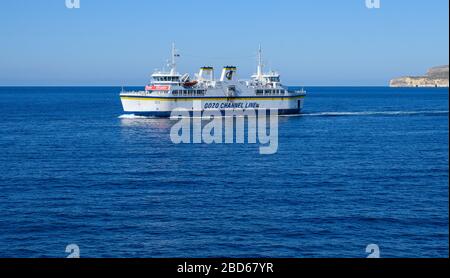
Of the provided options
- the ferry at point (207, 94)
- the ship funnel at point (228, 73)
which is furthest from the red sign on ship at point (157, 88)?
the ship funnel at point (228, 73)

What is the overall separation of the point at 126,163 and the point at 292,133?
30.8 meters

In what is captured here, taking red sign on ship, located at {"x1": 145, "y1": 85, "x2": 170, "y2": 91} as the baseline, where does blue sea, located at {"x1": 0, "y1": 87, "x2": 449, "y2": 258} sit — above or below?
below

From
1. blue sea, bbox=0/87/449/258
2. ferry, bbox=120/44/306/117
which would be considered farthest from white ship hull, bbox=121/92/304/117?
blue sea, bbox=0/87/449/258

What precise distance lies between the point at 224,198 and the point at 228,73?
67.0 m

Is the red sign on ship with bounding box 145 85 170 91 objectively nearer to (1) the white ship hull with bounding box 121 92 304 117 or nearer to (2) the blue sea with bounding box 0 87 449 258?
(1) the white ship hull with bounding box 121 92 304 117

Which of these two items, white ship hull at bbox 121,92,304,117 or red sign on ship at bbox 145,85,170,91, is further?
red sign on ship at bbox 145,85,170,91

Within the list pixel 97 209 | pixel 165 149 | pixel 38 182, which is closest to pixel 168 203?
pixel 97 209

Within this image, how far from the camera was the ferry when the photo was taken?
3735 inches

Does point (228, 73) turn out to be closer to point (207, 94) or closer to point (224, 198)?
point (207, 94)

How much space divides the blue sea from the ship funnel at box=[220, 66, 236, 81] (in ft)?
117

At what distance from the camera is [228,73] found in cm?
10050

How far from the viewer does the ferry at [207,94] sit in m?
94.9

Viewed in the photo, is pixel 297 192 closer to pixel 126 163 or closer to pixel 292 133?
pixel 126 163

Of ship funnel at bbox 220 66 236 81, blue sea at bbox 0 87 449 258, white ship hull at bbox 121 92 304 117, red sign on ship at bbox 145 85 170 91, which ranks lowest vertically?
blue sea at bbox 0 87 449 258
